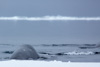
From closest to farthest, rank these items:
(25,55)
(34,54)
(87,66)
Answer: (87,66) → (25,55) → (34,54)

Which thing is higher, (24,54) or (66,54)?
(66,54)

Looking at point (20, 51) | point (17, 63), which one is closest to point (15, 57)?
point (20, 51)

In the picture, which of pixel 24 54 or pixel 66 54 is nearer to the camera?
pixel 24 54

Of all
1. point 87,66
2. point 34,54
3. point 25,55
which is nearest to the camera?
point 87,66

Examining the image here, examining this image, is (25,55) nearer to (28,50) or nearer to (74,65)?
(28,50)

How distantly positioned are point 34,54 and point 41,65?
4.06 meters

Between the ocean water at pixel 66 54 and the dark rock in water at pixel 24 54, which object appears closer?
the dark rock in water at pixel 24 54

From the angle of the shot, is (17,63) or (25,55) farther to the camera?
(25,55)

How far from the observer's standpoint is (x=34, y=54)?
289 inches

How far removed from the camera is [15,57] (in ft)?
22.7

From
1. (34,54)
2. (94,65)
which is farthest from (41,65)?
(34,54)

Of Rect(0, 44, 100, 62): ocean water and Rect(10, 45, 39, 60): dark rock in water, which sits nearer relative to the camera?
Rect(10, 45, 39, 60): dark rock in water

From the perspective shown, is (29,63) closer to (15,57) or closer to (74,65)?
(74,65)

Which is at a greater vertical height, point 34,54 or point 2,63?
point 34,54
